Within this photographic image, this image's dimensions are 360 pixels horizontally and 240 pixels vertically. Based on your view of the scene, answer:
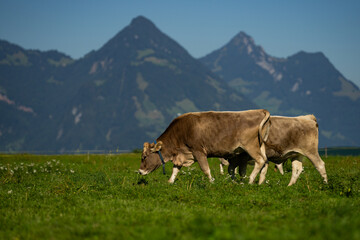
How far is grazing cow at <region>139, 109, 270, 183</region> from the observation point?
52.9ft

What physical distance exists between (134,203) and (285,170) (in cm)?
1417

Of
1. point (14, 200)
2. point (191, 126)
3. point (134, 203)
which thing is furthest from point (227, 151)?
point (14, 200)

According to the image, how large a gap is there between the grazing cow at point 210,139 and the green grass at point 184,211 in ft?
4.31

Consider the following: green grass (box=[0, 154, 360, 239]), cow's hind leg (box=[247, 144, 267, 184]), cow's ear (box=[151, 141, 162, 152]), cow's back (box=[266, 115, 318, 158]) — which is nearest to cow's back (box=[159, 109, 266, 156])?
cow's hind leg (box=[247, 144, 267, 184])

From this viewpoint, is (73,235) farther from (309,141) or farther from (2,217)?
(309,141)

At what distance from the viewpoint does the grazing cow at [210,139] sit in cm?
1612

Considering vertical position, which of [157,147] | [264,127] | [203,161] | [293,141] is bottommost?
[203,161]

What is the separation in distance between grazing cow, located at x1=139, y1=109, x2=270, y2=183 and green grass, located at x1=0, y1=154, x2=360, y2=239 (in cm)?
131

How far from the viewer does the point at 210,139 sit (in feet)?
54.7

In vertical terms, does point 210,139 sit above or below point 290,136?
below

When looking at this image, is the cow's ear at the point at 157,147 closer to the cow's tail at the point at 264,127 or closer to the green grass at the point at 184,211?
the green grass at the point at 184,211

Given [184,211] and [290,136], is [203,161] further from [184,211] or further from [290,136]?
[184,211]

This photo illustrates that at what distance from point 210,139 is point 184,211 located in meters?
5.99

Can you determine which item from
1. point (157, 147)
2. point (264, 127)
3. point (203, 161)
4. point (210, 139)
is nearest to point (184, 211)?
point (203, 161)
